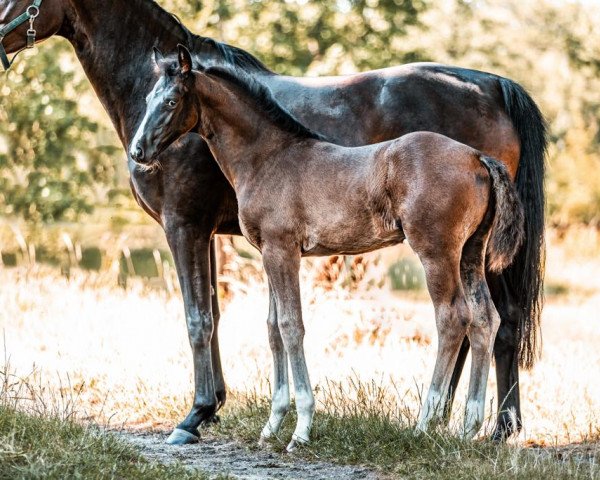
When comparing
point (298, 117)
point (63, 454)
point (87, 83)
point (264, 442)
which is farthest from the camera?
point (87, 83)

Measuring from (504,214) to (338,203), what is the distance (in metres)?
0.93

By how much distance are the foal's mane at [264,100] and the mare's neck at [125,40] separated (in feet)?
2.66

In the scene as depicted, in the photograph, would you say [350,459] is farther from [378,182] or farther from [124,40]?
[124,40]

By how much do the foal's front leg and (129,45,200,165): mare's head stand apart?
2.84 feet

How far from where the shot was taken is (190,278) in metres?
6.06

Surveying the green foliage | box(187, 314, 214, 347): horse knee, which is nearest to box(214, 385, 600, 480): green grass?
box(187, 314, 214, 347): horse knee

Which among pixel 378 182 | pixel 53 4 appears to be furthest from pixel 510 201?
pixel 53 4

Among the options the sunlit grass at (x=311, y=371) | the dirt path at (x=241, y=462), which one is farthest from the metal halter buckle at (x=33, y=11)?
the dirt path at (x=241, y=462)

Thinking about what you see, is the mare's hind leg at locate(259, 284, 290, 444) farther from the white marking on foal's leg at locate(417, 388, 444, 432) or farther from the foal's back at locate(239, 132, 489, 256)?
the white marking on foal's leg at locate(417, 388, 444, 432)

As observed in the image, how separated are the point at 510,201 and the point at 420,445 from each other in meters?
1.43

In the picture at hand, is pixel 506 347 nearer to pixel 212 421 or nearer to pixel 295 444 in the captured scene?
pixel 295 444

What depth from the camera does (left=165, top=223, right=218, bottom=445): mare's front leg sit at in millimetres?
6023

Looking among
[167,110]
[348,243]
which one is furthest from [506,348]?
[167,110]

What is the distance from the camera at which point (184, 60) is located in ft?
17.6
